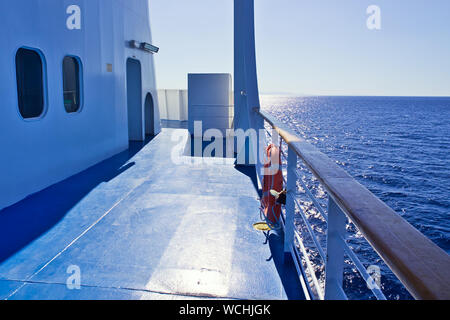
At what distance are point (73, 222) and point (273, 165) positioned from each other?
1499 millimetres

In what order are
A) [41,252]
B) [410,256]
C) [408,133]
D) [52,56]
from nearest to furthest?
[410,256], [41,252], [52,56], [408,133]

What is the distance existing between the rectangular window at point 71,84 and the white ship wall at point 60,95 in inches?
3.2

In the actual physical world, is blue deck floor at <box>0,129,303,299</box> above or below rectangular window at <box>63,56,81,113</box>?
below

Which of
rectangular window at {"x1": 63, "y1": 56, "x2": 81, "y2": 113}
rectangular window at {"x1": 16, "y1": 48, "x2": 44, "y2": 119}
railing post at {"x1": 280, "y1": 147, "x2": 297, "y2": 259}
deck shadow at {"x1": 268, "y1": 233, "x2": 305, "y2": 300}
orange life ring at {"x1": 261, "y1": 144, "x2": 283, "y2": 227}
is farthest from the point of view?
rectangular window at {"x1": 63, "y1": 56, "x2": 81, "y2": 113}

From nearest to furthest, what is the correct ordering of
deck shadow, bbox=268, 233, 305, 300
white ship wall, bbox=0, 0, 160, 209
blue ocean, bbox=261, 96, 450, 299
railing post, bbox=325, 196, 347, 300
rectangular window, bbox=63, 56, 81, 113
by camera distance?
railing post, bbox=325, 196, 347, 300
deck shadow, bbox=268, 233, 305, 300
white ship wall, bbox=0, 0, 160, 209
rectangular window, bbox=63, 56, 81, 113
blue ocean, bbox=261, 96, 450, 299

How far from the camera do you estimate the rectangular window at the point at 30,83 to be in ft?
11.4

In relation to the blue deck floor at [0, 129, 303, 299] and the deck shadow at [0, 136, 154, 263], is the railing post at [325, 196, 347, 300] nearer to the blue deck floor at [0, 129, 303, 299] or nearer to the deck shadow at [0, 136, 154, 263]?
the blue deck floor at [0, 129, 303, 299]

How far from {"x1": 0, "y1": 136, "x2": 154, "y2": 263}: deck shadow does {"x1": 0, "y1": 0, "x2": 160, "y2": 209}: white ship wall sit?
0.11 metres

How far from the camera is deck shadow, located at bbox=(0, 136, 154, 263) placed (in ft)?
8.29

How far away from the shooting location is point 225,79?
7109mm

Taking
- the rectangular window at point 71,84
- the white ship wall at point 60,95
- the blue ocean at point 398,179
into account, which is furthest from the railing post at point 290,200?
the blue ocean at point 398,179

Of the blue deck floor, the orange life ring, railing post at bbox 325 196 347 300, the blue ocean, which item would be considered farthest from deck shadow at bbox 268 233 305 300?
the blue ocean
